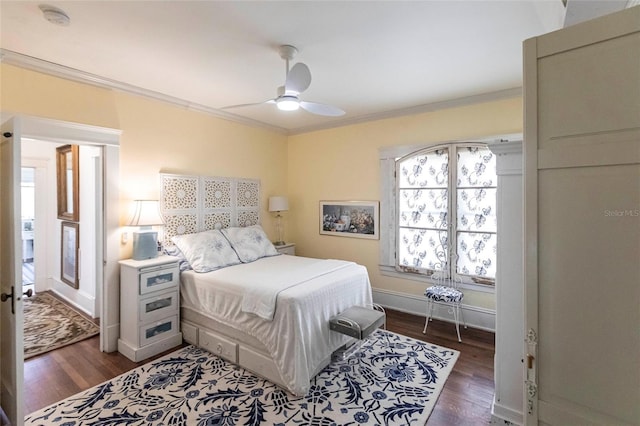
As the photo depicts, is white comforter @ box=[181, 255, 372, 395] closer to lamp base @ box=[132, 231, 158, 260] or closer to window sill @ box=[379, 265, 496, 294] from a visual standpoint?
lamp base @ box=[132, 231, 158, 260]

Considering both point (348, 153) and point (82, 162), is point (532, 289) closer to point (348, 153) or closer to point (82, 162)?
point (348, 153)

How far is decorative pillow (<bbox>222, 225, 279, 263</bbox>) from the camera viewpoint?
12.3 feet

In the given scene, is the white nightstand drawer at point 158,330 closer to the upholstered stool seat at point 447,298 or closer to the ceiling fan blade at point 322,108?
the ceiling fan blade at point 322,108

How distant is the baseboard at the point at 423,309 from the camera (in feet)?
11.5

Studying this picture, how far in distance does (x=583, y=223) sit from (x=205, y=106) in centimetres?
401

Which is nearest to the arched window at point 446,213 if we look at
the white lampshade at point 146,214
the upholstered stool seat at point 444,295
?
the upholstered stool seat at point 444,295

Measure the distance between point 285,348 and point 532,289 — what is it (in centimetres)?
182

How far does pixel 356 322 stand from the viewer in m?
2.53

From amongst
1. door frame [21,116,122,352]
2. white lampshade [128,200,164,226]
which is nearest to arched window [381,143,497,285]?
white lampshade [128,200,164,226]

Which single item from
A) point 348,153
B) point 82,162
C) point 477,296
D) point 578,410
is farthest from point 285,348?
point 82,162

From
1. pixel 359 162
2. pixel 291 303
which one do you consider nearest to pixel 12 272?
pixel 291 303

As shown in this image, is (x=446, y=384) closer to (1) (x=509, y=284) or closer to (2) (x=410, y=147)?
(1) (x=509, y=284)

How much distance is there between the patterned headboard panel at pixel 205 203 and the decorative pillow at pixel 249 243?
30 centimetres

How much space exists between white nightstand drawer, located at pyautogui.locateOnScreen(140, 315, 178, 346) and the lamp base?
2.23ft
